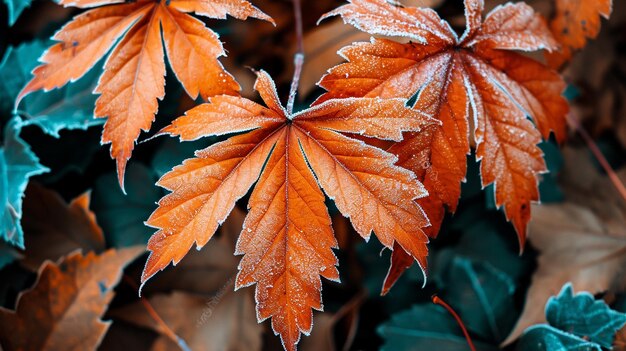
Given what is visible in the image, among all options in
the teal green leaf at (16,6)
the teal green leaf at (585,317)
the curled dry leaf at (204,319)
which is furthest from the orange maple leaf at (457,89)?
the teal green leaf at (16,6)

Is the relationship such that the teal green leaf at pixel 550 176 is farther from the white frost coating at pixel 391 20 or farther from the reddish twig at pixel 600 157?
the white frost coating at pixel 391 20

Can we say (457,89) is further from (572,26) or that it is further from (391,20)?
(572,26)

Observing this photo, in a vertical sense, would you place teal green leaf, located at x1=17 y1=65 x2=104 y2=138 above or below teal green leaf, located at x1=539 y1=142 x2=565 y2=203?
above

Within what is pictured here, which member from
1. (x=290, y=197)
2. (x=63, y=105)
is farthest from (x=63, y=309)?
(x=290, y=197)

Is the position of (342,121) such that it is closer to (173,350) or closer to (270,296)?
(270,296)

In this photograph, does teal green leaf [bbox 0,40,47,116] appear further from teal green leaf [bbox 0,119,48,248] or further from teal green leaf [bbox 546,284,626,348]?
teal green leaf [bbox 546,284,626,348]

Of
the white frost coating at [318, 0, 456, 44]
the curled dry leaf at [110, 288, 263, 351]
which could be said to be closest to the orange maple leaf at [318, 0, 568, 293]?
the white frost coating at [318, 0, 456, 44]

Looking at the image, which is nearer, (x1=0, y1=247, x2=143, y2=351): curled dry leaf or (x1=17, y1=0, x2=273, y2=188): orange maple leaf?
(x1=17, y1=0, x2=273, y2=188): orange maple leaf
